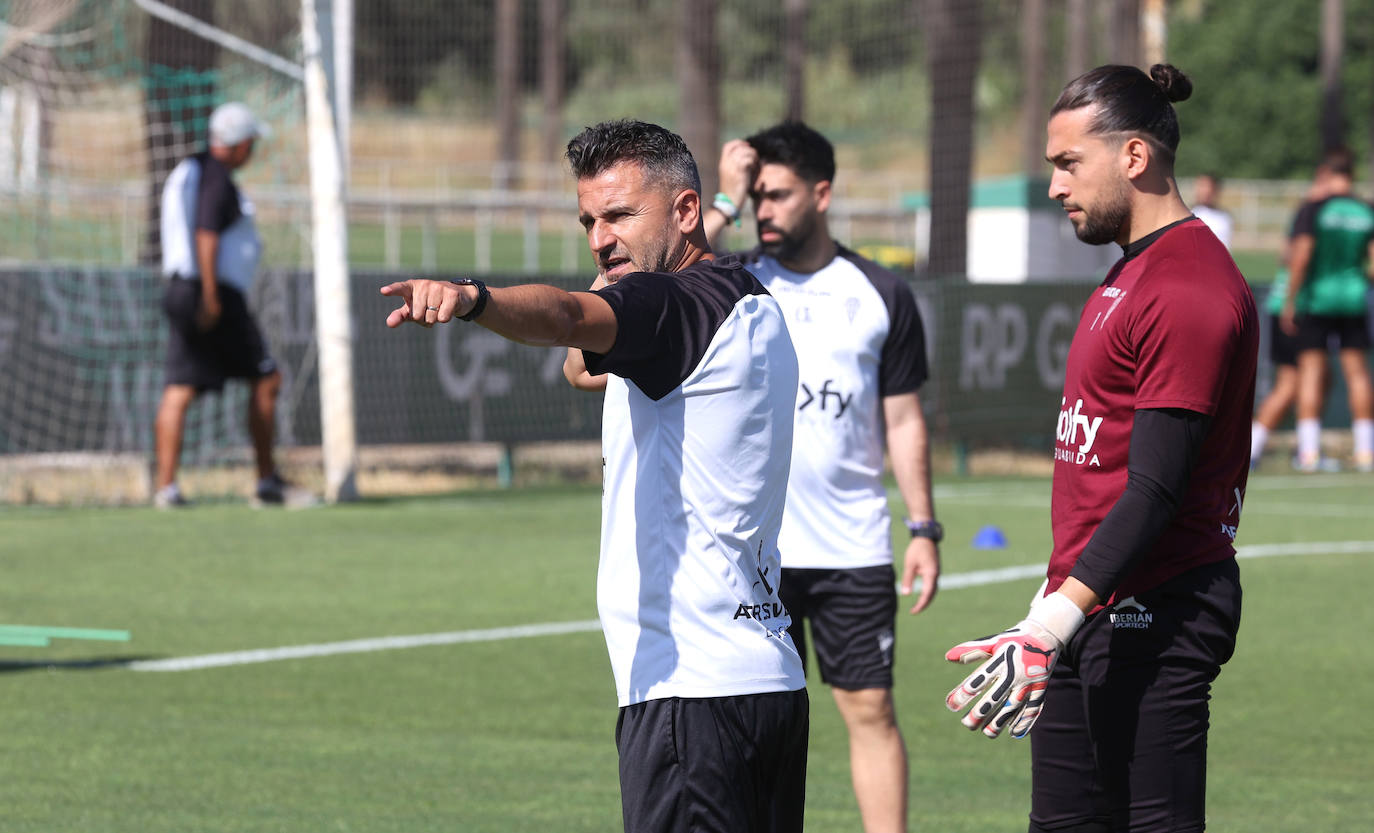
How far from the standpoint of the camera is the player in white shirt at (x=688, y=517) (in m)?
3.31

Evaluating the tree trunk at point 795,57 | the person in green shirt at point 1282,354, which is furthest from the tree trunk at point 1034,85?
the person in green shirt at point 1282,354

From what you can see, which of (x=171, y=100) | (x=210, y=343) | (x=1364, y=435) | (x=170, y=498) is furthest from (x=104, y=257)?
(x=1364, y=435)

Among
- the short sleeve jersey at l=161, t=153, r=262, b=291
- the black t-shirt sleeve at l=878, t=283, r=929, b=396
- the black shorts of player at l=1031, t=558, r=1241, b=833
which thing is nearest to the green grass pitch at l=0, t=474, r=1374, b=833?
the black t-shirt sleeve at l=878, t=283, r=929, b=396

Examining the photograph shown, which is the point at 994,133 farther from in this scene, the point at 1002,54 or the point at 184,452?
the point at 184,452

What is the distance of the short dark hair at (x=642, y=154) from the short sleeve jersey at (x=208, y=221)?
9126 mm

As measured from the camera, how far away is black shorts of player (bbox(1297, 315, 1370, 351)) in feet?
51.1

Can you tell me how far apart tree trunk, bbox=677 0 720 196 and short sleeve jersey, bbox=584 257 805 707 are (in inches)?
654

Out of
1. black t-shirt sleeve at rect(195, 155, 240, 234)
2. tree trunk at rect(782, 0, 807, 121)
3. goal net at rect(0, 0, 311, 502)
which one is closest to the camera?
black t-shirt sleeve at rect(195, 155, 240, 234)

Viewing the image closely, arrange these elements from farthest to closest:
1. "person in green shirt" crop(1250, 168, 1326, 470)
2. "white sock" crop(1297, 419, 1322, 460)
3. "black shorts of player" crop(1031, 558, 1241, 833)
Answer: "white sock" crop(1297, 419, 1322, 460) → "person in green shirt" crop(1250, 168, 1326, 470) → "black shorts of player" crop(1031, 558, 1241, 833)

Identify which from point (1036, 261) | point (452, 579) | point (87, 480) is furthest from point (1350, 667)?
point (1036, 261)

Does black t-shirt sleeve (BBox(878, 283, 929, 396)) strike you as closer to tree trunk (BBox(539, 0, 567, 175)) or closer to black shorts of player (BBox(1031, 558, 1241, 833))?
black shorts of player (BBox(1031, 558, 1241, 833))

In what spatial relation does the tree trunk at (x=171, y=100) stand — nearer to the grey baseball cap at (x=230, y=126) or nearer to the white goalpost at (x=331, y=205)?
the white goalpost at (x=331, y=205)

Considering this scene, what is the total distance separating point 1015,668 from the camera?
343 cm

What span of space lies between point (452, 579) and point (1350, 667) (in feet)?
15.3
